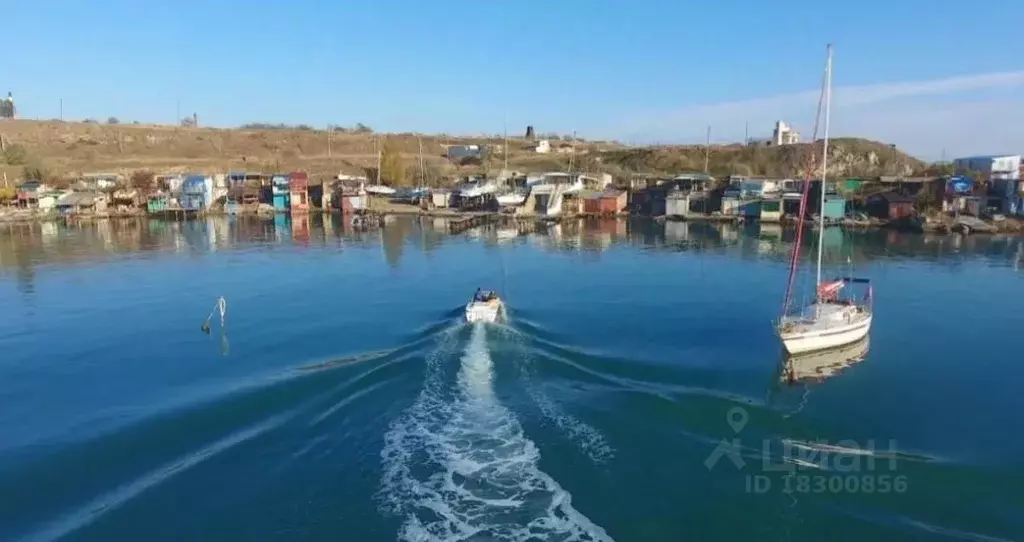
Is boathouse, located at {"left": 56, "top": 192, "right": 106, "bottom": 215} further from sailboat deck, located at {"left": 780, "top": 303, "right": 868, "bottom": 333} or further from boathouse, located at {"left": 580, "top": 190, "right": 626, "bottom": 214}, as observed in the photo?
sailboat deck, located at {"left": 780, "top": 303, "right": 868, "bottom": 333}

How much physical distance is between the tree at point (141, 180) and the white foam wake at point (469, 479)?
256 feet

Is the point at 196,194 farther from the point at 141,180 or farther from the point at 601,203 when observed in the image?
the point at 601,203

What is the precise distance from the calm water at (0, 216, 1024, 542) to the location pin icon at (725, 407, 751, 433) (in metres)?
0.07

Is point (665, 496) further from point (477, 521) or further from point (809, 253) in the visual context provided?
point (809, 253)

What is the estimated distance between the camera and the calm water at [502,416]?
15.0m

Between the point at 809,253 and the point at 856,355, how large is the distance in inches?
1012

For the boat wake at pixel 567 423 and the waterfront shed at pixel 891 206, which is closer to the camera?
the boat wake at pixel 567 423

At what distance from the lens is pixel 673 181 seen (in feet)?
260

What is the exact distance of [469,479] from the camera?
16156mm

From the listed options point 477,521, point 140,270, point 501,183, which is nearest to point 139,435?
point 477,521

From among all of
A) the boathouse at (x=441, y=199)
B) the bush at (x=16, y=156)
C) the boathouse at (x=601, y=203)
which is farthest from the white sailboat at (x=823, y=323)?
the bush at (x=16, y=156)

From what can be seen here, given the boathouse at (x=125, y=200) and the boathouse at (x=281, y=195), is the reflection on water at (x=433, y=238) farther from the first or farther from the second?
the boathouse at (x=281, y=195)

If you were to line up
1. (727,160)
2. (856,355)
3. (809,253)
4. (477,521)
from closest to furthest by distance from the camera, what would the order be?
(477,521), (856,355), (809,253), (727,160)

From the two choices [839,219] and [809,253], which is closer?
[809,253]
